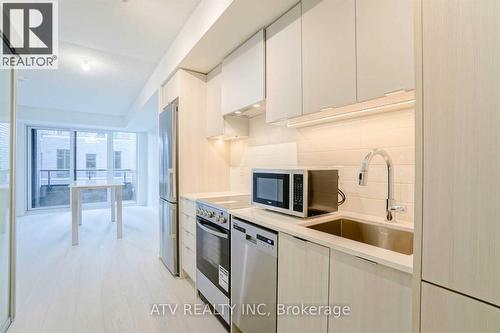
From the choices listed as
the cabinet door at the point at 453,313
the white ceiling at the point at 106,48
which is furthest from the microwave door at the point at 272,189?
the white ceiling at the point at 106,48

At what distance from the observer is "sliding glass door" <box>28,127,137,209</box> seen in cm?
616

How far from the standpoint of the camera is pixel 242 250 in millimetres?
1659

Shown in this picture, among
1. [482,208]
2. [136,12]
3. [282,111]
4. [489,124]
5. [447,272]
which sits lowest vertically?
[447,272]

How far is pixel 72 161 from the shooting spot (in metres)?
6.47

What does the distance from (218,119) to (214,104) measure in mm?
222

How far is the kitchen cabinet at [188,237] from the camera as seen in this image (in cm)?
240

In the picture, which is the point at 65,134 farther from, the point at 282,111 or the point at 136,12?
the point at 282,111

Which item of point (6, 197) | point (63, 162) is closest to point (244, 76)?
point (6, 197)

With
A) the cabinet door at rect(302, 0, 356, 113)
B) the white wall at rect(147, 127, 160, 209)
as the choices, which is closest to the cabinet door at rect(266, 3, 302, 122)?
the cabinet door at rect(302, 0, 356, 113)

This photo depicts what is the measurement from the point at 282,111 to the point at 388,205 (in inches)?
36.2

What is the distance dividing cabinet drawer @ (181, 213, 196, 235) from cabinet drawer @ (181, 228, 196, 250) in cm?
3

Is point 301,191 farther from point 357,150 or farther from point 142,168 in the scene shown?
point 142,168

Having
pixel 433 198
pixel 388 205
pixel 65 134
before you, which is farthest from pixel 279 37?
pixel 65 134

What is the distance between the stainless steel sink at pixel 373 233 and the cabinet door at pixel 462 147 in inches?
25.3
